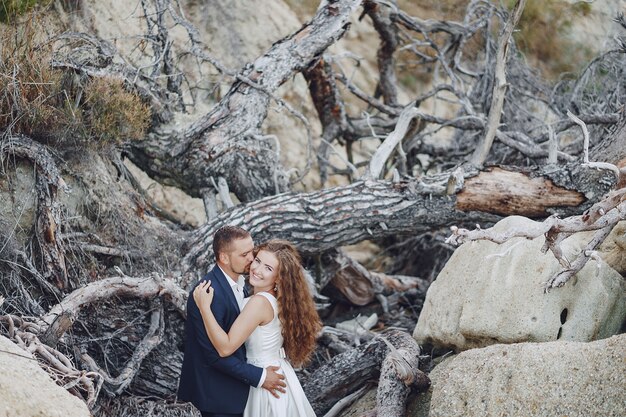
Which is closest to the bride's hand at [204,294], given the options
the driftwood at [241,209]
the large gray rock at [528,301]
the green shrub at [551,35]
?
the driftwood at [241,209]

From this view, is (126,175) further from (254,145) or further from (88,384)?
(88,384)

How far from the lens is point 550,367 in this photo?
4.44 metres

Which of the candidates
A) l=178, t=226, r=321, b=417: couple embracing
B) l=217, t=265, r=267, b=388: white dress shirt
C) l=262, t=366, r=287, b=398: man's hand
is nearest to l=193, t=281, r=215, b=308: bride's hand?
l=178, t=226, r=321, b=417: couple embracing

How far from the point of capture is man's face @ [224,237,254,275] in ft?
16.0

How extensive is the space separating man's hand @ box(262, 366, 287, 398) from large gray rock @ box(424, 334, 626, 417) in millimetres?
848

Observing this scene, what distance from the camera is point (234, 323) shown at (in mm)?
4688

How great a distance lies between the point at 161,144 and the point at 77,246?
1314mm

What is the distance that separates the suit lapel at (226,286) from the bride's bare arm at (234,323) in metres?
0.08

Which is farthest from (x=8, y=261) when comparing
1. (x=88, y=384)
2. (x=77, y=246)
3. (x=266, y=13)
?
(x=266, y=13)

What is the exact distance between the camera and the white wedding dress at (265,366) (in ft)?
16.1

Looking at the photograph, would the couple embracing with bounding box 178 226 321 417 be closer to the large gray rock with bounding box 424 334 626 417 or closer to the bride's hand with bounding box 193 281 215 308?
the bride's hand with bounding box 193 281 215 308

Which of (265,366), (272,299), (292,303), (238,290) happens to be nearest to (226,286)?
(238,290)

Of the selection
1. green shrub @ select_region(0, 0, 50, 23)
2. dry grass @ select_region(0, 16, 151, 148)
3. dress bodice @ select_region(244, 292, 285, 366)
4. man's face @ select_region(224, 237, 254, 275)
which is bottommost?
dress bodice @ select_region(244, 292, 285, 366)

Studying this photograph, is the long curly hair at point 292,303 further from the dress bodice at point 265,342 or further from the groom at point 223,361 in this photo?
the groom at point 223,361
